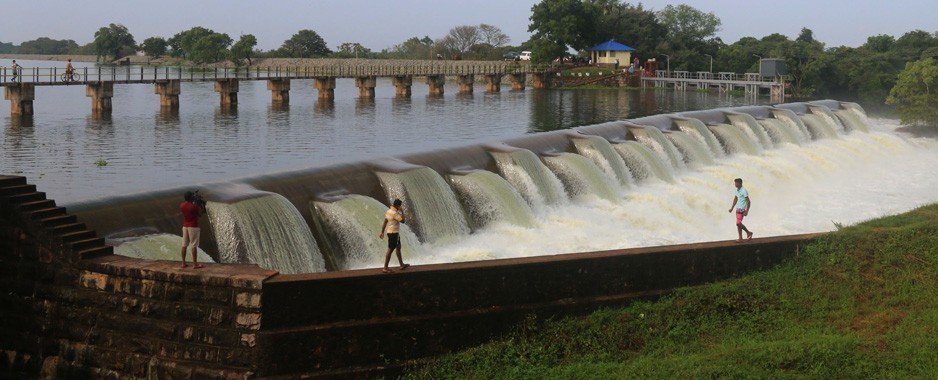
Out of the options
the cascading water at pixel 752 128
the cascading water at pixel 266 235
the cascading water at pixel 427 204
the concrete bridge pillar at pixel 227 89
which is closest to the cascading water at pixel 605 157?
the cascading water at pixel 427 204

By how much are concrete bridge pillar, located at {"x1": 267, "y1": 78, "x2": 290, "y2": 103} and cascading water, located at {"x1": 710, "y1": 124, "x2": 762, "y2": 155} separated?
26423 millimetres

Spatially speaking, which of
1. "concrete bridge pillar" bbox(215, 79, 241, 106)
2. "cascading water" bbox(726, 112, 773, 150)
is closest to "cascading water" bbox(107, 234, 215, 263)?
"cascading water" bbox(726, 112, 773, 150)

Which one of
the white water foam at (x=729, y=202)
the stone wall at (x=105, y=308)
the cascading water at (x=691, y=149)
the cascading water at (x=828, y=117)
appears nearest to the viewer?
the stone wall at (x=105, y=308)

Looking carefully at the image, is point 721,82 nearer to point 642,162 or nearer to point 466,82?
point 466,82

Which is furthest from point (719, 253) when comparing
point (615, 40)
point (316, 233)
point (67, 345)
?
point (615, 40)

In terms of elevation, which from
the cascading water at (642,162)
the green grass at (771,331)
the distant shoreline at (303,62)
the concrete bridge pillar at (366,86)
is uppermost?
the distant shoreline at (303,62)

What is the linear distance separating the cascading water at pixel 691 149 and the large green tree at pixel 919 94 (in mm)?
18651

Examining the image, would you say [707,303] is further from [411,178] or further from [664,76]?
[664,76]

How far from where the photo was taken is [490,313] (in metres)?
12.9

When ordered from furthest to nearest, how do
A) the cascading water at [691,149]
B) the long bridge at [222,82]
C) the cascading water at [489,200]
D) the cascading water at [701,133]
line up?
the long bridge at [222,82]
the cascading water at [701,133]
the cascading water at [691,149]
the cascading water at [489,200]

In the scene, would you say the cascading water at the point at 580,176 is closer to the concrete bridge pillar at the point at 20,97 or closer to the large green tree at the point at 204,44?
the concrete bridge pillar at the point at 20,97

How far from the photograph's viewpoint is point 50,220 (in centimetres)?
1231

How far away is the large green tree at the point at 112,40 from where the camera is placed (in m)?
115

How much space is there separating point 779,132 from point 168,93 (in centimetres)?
2646
